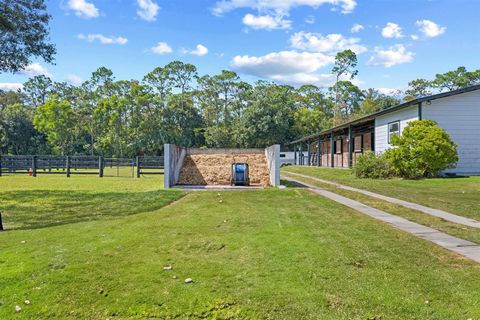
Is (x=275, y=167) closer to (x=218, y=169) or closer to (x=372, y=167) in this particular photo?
(x=218, y=169)

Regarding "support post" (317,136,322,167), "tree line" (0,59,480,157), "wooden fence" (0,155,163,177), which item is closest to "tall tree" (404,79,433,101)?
"tree line" (0,59,480,157)

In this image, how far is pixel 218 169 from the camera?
17172 millimetres

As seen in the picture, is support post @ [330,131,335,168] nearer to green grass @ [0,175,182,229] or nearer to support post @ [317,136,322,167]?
support post @ [317,136,322,167]

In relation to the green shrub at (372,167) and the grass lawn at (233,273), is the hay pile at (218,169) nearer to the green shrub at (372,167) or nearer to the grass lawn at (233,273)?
the green shrub at (372,167)

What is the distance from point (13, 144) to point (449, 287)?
212 feet

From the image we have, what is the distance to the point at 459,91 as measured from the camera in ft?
58.0

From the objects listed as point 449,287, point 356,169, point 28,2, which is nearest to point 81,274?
point 449,287

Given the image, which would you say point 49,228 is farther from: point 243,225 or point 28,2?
point 28,2

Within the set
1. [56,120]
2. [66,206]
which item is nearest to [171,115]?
[56,120]

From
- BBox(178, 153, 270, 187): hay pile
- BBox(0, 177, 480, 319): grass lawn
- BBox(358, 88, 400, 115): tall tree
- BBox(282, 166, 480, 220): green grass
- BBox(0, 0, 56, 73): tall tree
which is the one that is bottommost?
BBox(0, 177, 480, 319): grass lawn

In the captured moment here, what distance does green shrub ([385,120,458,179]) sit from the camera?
16.1m

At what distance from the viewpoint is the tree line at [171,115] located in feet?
172

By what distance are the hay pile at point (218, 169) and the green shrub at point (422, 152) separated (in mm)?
6006

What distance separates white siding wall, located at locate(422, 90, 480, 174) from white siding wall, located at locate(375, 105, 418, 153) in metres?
1.11
